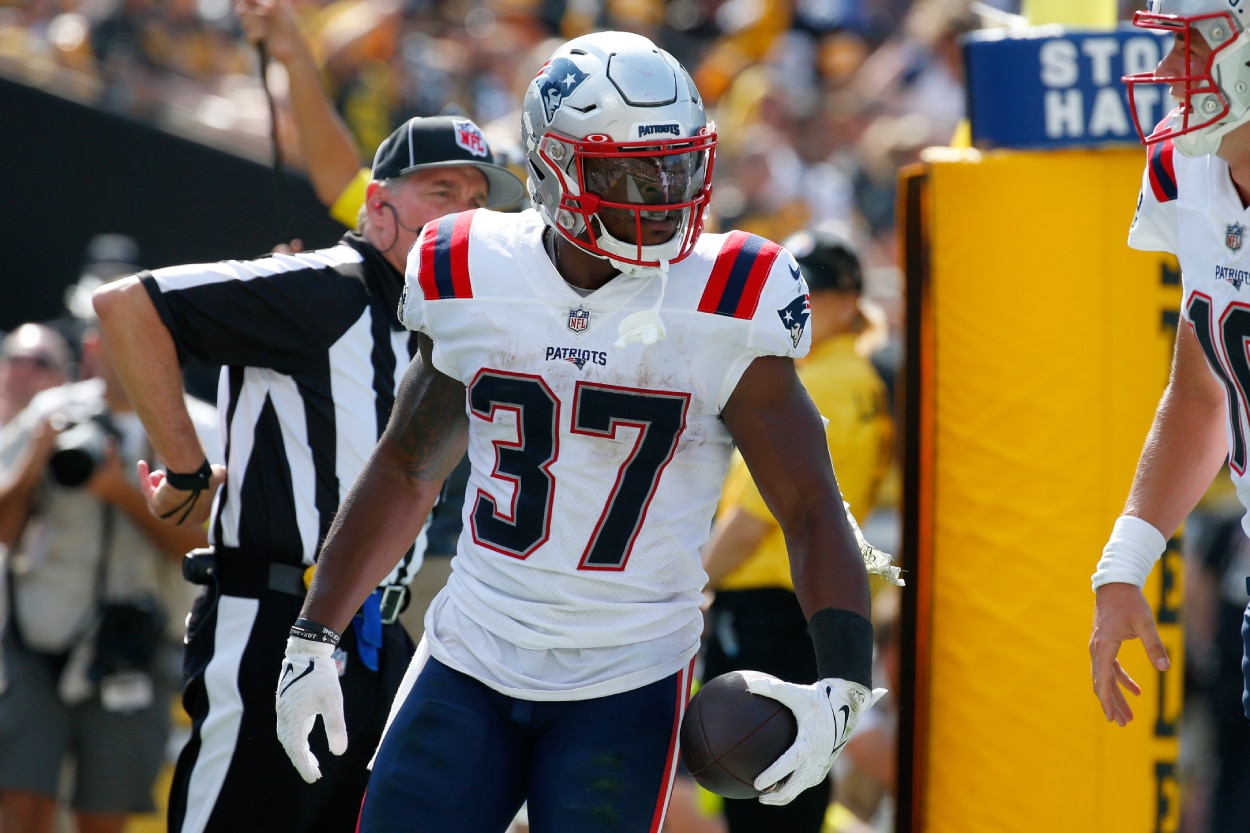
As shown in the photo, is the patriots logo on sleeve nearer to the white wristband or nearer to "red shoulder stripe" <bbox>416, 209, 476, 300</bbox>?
"red shoulder stripe" <bbox>416, 209, 476, 300</bbox>

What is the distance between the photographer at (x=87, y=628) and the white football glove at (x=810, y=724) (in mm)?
2951

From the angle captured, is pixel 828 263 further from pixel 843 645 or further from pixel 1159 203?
pixel 843 645

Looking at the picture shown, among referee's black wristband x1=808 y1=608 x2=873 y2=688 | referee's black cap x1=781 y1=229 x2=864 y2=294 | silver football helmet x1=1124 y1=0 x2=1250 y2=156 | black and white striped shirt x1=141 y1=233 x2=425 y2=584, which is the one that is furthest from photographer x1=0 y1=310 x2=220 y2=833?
silver football helmet x1=1124 y1=0 x2=1250 y2=156

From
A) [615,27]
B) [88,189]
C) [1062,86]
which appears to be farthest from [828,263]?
[615,27]

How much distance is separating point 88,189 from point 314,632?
708 cm

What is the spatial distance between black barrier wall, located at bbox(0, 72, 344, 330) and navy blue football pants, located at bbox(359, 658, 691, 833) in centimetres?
674

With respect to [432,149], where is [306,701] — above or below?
below

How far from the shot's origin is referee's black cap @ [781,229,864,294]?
175 inches

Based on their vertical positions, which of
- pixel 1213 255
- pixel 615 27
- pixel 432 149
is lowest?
pixel 1213 255

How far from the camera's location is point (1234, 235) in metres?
2.71

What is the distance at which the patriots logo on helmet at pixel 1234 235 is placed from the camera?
8.84ft

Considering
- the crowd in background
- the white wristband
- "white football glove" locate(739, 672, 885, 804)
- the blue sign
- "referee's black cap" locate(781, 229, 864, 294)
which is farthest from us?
the crowd in background

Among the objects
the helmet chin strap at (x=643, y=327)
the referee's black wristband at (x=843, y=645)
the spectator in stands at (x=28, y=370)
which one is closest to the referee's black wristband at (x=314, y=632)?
the helmet chin strap at (x=643, y=327)

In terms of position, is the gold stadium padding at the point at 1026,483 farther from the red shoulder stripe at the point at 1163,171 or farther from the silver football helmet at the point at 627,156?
the silver football helmet at the point at 627,156
